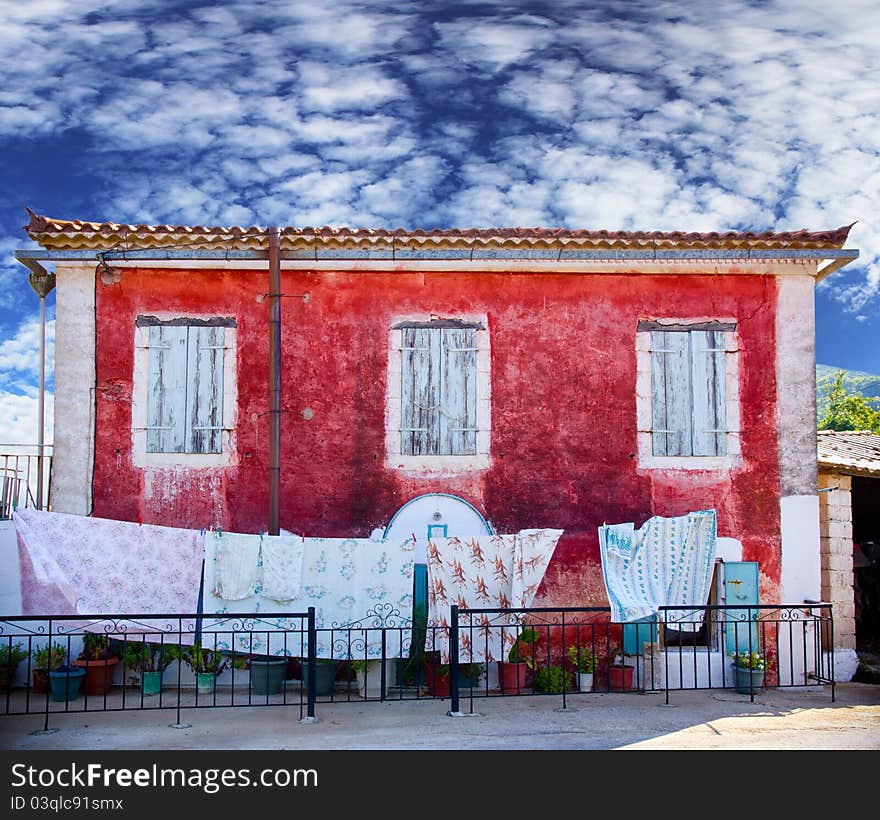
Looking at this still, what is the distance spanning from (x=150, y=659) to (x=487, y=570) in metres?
3.68

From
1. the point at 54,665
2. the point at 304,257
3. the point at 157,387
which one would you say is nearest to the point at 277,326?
the point at 304,257

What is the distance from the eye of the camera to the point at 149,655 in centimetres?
1018

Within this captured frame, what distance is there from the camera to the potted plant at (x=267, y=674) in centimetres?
995

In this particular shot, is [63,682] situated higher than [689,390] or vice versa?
[689,390]

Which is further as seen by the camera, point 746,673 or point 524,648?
point 524,648

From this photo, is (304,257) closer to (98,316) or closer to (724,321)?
(98,316)

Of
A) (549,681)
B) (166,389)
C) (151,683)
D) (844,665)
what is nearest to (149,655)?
Answer: (151,683)

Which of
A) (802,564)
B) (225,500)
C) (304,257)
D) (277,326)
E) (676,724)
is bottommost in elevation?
(676,724)

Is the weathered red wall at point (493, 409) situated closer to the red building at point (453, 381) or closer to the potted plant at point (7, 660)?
the red building at point (453, 381)

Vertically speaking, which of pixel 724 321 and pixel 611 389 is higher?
pixel 724 321

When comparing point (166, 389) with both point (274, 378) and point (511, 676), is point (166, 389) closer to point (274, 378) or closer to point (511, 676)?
point (274, 378)

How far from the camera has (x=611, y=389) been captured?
11.3 metres
